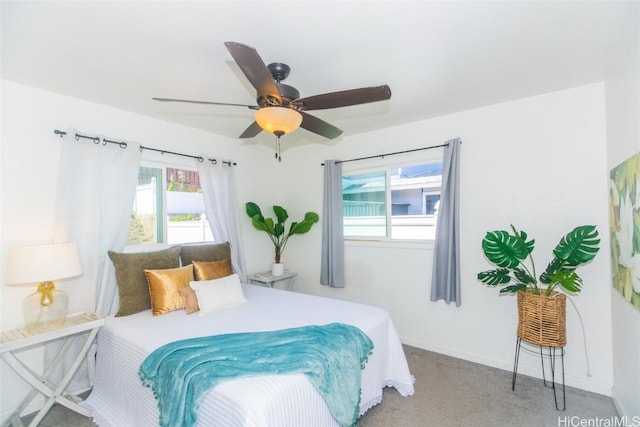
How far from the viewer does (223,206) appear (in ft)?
12.1

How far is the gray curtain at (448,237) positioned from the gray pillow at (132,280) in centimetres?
Answer: 279

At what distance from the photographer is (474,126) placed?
302 centimetres

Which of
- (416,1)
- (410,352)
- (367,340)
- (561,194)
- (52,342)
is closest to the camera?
(416,1)

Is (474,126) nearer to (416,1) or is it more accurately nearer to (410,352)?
(416,1)

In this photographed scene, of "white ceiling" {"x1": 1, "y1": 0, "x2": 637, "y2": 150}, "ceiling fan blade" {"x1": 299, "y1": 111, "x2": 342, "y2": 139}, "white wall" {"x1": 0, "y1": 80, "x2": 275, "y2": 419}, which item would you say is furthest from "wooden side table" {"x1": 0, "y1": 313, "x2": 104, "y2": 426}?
"ceiling fan blade" {"x1": 299, "y1": 111, "x2": 342, "y2": 139}

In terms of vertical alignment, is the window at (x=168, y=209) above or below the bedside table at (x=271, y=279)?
above

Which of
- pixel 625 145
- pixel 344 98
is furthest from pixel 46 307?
pixel 625 145

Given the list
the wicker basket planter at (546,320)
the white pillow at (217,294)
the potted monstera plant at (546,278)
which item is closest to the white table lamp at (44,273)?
the white pillow at (217,294)

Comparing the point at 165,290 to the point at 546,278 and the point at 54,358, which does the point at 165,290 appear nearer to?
the point at 54,358

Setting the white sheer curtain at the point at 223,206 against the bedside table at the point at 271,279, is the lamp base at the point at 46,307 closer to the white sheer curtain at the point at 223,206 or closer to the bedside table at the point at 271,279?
the white sheer curtain at the point at 223,206

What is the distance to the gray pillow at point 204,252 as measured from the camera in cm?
309

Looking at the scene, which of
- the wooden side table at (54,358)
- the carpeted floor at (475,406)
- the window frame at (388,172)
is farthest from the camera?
the window frame at (388,172)

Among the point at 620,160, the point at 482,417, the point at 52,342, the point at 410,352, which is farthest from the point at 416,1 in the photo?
the point at 52,342

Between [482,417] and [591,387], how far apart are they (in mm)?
1115
